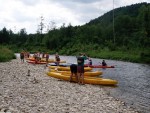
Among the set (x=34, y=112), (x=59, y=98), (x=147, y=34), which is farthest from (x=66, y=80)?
(x=147, y=34)

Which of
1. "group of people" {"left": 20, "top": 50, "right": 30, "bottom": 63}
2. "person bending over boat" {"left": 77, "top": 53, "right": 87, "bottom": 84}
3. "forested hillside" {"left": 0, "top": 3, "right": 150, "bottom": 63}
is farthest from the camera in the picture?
"forested hillside" {"left": 0, "top": 3, "right": 150, "bottom": 63}

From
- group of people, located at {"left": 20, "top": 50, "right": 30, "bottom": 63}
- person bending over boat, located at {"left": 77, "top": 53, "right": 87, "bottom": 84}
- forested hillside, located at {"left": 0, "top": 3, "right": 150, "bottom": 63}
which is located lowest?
person bending over boat, located at {"left": 77, "top": 53, "right": 87, "bottom": 84}

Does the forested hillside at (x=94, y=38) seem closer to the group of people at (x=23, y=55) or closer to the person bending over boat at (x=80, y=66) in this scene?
the group of people at (x=23, y=55)

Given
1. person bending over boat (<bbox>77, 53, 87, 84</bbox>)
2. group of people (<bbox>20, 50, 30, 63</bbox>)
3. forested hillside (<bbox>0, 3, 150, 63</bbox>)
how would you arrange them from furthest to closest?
forested hillside (<bbox>0, 3, 150, 63</bbox>)
group of people (<bbox>20, 50, 30, 63</bbox>)
person bending over boat (<bbox>77, 53, 87, 84</bbox>)

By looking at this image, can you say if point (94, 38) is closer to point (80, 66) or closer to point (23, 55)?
point (23, 55)

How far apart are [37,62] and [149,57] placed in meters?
26.2

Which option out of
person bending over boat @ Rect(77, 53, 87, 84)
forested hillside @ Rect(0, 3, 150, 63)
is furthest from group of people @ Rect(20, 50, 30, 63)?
person bending over boat @ Rect(77, 53, 87, 84)

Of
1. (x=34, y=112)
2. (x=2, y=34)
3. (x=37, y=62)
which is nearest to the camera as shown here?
(x=34, y=112)

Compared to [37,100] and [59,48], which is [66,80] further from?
[59,48]

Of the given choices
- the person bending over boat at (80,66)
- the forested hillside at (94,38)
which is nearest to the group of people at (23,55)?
the forested hillside at (94,38)

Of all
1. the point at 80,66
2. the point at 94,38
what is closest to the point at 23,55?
the point at 80,66

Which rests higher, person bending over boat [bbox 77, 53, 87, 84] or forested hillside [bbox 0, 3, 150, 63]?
forested hillside [bbox 0, 3, 150, 63]

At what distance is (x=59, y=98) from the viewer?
1723 cm

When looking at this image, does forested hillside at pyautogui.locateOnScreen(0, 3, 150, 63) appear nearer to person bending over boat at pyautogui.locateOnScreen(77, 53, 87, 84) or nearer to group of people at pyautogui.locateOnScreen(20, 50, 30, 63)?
group of people at pyautogui.locateOnScreen(20, 50, 30, 63)
